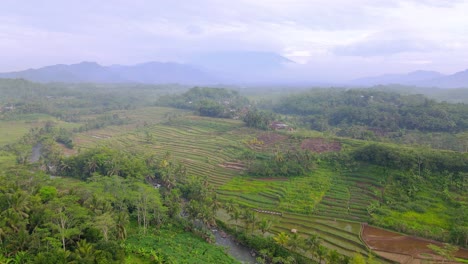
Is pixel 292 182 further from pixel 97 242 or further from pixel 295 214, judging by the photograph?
pixel 97 242

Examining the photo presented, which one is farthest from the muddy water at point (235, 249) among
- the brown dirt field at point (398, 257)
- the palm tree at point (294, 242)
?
the brown dirt field at point (398, 257)

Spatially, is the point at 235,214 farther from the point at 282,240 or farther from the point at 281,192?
the point at 281,192

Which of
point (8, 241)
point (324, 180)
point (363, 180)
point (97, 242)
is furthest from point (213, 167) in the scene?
point (8, 241)

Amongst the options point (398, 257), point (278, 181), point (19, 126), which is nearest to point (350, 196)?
point (278, 181)

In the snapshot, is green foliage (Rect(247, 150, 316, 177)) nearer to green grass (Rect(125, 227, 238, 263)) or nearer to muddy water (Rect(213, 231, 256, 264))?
muddy water (Rect(213, 231, 256, 264))

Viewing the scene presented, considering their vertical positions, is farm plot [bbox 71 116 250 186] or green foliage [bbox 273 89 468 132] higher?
green foliage [bbox 273 89 468 132]

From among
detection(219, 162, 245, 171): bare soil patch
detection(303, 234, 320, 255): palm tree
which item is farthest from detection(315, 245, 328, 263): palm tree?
detection(219, 162, 245, 171): bare soil patch
